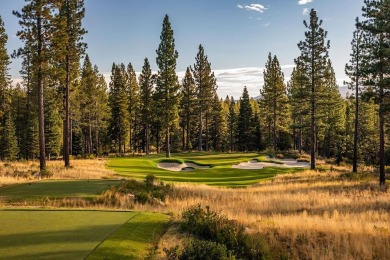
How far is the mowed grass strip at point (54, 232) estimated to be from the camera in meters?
7.08

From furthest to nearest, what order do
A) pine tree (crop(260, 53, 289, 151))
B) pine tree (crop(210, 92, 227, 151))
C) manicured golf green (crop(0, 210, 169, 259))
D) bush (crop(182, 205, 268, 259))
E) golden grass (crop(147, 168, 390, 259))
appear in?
1. pine tree (crop(210, 92, 227, 151))
2. pine tree (crop(260, 53, 289, 151))
3. golden grass (crop(147, 168, 390, 259))
4. bush (crop(182, 205, 268, 259))
5. manicured golf green (crop(0, 210, 169, 259))

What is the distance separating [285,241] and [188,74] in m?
65.1

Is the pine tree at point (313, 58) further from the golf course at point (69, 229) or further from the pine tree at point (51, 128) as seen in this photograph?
the pine tree at point (51, 128)

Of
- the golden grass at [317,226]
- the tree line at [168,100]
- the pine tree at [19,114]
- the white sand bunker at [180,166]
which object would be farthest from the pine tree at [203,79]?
the golden grass at [317,226]

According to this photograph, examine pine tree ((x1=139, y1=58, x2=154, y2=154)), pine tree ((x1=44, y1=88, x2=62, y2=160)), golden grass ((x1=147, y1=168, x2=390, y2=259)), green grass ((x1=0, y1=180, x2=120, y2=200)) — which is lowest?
golden grass ((x1=147, y1=168, x2=390, y2=259))

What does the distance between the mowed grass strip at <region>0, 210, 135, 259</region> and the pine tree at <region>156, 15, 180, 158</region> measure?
39852 mm

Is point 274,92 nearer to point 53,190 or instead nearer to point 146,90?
point 146,90

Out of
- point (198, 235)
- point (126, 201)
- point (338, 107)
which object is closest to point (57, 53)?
point (126, 201)

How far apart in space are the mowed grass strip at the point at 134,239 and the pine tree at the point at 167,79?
40041 millimetres

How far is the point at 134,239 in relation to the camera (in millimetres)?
8812

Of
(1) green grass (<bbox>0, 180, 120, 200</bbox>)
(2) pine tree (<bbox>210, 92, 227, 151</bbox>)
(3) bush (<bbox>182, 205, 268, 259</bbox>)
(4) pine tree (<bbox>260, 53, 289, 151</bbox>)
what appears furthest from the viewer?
(2) pine tree (<bbox>210, 92, 227, 151</bbox>)

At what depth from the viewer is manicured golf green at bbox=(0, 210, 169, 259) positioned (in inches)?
283

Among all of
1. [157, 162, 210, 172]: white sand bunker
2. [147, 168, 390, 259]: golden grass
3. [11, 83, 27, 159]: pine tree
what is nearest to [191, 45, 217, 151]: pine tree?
[157, 162, 210, 172]: white sand bunker

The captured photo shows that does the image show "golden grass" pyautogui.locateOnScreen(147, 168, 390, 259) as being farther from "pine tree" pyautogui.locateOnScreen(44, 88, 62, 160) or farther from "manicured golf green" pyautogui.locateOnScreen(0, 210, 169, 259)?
"pine tree" pyautogui.locateOnScreen(44, 88, 62, 160)
